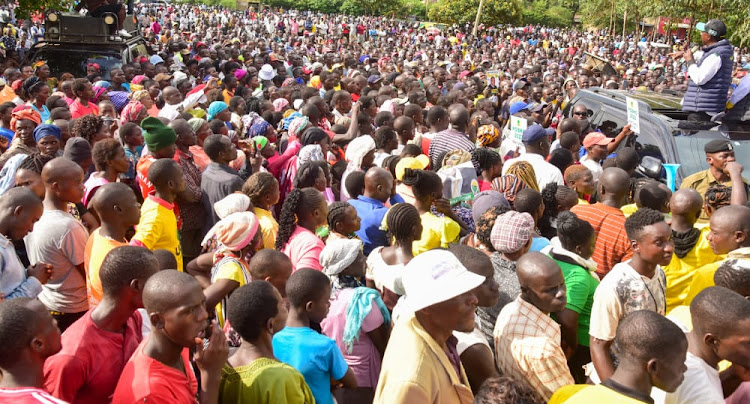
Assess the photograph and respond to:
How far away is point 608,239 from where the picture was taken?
4.52 m

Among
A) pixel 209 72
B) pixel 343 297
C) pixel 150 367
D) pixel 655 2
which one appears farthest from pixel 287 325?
pixel 655 2

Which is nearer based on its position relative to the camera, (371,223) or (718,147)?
(371,223)

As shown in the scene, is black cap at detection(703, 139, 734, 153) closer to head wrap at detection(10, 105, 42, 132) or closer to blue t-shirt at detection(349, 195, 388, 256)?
blue t-shirt at detection(349, 195, 388, 256)

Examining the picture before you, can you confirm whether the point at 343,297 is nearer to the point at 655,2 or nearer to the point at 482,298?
the point at 482,298

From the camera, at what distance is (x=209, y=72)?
40.8ft

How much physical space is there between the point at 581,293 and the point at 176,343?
85.8 inches

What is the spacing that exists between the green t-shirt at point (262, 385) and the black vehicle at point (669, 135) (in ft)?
14.9

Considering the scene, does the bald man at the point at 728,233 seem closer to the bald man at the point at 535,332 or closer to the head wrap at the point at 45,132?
the bald man at the point at 535,332

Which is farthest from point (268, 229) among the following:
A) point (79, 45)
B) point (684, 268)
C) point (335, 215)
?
point (79, 45)

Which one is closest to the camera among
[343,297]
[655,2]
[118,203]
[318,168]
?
[343,297]

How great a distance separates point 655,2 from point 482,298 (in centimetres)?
3199

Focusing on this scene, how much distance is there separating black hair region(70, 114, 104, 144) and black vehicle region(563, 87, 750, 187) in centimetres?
506

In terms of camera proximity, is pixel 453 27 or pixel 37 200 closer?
pixel 37 200

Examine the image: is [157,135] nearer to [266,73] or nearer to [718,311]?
[718,311]
